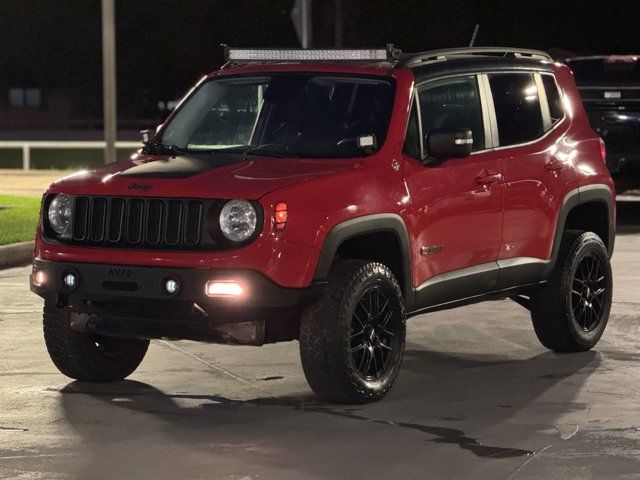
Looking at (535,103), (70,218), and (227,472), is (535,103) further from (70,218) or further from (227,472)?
(227,472)

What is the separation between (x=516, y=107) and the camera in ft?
34.0

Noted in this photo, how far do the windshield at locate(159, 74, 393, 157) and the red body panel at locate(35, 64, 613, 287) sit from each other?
10cm

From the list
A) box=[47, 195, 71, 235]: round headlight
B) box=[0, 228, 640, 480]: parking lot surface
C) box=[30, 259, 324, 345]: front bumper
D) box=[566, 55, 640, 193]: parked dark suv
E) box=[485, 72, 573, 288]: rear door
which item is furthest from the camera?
box=[566, 55, 640, 193]: parked dark suv

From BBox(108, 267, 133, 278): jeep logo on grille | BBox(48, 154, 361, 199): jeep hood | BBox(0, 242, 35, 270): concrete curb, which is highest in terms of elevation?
BBox(48, 154, 361, 199): jeep hood

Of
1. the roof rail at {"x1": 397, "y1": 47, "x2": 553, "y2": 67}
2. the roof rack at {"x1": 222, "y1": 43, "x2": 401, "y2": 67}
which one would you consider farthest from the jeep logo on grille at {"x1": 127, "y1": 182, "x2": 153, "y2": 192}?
the roof rail at {"x1": 397, "y1": 47, "x2": 553, "y2": 67}

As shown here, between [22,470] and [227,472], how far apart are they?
2.96ft

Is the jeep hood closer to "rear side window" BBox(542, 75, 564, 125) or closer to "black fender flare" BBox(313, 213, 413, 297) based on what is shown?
"black fender flare" BBox(313, 213, 413, 297)

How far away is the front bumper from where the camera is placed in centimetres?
830

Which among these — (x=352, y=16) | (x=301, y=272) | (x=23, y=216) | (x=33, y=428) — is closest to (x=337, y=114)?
(x=301, y=272)

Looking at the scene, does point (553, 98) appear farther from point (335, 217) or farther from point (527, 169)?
point (335, 217)

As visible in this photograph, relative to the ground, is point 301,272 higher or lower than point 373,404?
higher

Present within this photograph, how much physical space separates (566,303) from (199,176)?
3069 mm

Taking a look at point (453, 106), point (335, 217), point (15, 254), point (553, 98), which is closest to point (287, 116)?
point (453, 106)

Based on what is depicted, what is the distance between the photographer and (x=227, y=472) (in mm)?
7215
